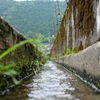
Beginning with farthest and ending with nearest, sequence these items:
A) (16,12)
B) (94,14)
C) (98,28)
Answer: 1. (16,12)
2. (94,14)
3. (98,28)

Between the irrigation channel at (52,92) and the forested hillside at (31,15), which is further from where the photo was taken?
the forested hillside at (31,15)

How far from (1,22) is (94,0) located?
3.30 meters

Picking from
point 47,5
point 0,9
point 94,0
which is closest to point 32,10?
point 47,5

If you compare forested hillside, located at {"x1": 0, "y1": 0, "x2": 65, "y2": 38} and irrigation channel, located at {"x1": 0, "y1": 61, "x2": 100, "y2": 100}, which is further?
forested hillside, located at {"x1": 0, "y1": 0, "x2": 65, "y2": 38}

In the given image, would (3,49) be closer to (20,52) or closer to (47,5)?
(20,52)

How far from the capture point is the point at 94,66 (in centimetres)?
279

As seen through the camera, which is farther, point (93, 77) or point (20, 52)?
point (20, 52)

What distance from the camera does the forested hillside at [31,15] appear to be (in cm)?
5475

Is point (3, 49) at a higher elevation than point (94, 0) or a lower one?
lower

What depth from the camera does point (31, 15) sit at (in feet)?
217

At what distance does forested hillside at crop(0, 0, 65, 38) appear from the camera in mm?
54750

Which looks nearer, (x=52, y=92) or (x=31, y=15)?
(x=52, y=92)

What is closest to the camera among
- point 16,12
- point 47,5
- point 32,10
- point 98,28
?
point 98,28

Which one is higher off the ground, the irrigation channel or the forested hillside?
the forested hillside
